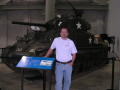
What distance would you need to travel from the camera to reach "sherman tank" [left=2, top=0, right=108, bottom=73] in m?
8.40

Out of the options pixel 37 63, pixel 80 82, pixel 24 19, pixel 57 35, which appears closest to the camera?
pixel 37 63

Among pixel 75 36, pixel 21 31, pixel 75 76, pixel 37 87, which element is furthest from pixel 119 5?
pixel 21 31

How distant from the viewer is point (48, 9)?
46.0 feet

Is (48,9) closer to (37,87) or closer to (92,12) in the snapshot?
(92,12)

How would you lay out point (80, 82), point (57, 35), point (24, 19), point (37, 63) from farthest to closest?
point (24, 19) < point (57, 35) < point (80, 82) < point (37, 63)

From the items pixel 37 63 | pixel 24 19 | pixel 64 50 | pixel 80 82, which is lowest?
pixel 80 82

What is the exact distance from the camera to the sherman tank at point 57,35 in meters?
8.40

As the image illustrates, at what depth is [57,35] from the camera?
29.6 ft

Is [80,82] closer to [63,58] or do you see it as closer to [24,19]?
[63,58]

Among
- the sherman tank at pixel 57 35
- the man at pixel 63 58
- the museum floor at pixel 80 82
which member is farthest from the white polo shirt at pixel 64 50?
the sherman tank at pixel 57 35

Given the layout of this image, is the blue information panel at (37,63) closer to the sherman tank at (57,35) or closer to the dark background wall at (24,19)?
the sherman tank at (57,35)

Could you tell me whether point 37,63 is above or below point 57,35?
below

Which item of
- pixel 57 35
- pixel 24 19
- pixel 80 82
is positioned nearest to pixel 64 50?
pixel 80 82

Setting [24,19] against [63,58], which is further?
[24,19]
